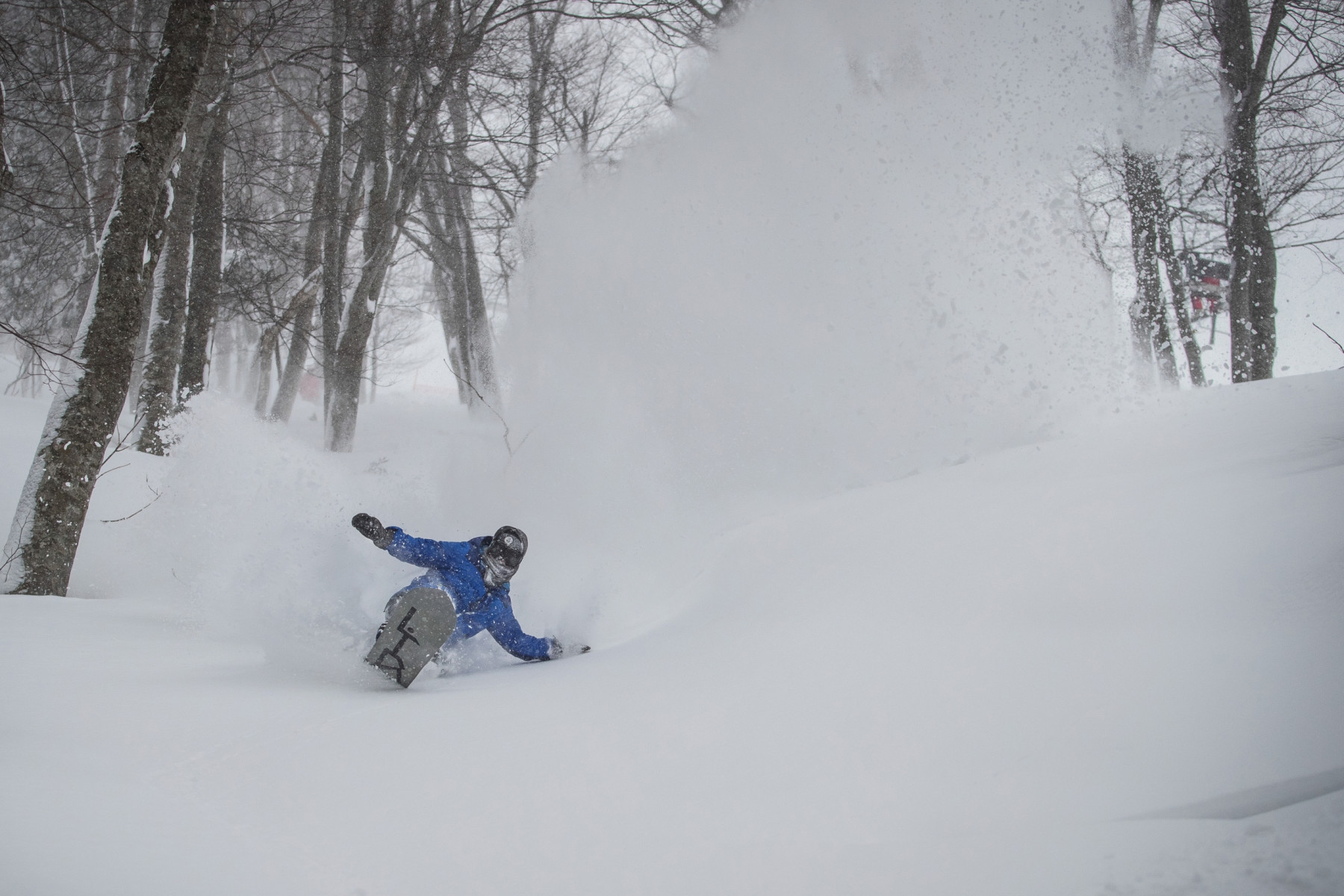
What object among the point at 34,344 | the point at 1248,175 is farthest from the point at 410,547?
the point at 1248,175

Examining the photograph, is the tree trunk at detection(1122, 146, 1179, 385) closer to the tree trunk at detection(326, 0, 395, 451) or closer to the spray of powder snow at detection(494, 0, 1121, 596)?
the spray of powder snow at detection(494, 0, 1121, 596)

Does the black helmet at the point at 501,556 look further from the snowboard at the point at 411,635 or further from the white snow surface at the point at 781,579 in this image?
the snowboard at the point at 411,635

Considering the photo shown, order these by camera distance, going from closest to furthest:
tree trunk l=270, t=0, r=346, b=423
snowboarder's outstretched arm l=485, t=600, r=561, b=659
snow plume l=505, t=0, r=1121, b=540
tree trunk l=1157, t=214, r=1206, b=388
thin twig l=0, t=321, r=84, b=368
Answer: thin twig l=0, t=321, r=84, b=368
snowboarder's outstretched arm l=485, t=600, r=561, b=659
snow plume l=505, t=0, r=1121, b=540
tree trunk l=270, t=0, r=346, b=423
tree trunk l=1157, t=214, r=1206, b=388

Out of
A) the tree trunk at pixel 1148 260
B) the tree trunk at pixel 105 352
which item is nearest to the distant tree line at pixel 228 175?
the tree trunk at pixel 105 352

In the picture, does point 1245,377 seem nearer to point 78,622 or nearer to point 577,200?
point 577,200

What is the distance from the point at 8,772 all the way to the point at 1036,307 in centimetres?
651

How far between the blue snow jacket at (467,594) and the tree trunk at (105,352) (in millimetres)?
2236

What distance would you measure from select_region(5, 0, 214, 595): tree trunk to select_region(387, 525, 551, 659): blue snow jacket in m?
2.24

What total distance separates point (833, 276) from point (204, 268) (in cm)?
693

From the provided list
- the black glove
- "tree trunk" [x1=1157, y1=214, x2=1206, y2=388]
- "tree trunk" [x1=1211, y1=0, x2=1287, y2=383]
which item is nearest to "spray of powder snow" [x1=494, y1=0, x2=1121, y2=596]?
the black glove

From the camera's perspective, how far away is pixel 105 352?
4559 mm

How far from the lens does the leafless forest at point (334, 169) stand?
464cm

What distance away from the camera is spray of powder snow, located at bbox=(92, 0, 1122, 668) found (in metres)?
5.90

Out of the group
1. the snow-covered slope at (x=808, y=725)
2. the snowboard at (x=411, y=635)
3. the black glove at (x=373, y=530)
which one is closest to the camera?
the snow-covered slope at (x=808, y=725)
